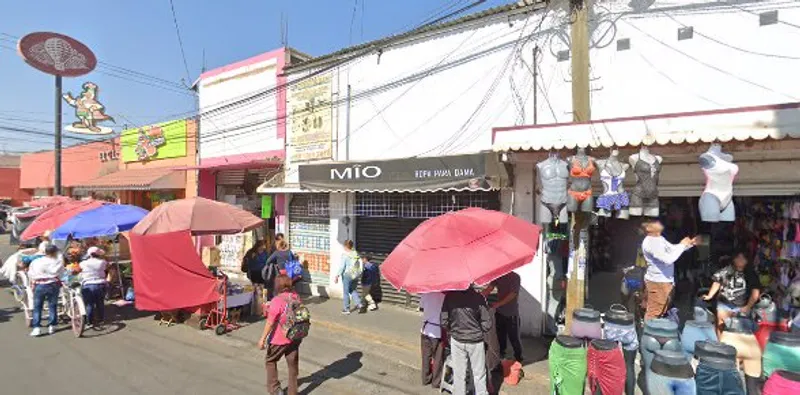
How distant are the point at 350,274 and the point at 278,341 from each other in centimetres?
430

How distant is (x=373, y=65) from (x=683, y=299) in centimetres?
770

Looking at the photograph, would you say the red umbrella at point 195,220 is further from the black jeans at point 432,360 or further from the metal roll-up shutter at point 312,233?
the black jeans at point 432,360

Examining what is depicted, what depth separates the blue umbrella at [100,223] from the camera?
9.84m

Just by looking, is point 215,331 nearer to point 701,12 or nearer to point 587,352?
point 587,352


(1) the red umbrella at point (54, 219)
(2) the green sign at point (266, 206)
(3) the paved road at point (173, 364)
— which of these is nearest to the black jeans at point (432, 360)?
(3) the paved road at point (173, 364)

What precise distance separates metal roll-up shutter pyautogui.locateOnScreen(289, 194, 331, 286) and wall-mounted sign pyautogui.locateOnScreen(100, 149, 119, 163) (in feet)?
39.7

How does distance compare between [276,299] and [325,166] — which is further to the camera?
[325,166]

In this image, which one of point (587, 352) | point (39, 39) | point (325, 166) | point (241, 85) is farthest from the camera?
point (39, 39)

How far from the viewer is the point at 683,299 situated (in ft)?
26.5

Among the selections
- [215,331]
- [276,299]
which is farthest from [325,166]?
[276,299]

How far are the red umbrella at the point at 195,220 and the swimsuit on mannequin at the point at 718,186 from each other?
758cm

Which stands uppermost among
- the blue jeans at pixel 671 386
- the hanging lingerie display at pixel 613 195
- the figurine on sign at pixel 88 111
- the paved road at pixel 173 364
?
the figurine on sign at pixel 88 111

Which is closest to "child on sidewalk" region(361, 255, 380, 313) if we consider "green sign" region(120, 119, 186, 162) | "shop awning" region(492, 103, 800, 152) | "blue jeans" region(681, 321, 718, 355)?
"shop awning" region(492, 103, 800, 152)

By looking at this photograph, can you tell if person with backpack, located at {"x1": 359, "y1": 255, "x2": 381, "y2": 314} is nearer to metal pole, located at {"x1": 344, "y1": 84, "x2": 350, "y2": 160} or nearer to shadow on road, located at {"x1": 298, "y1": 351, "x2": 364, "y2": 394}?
metal pole, located at {"x1": 344, "y1": 84, "x2": 350, "y2": 160}
